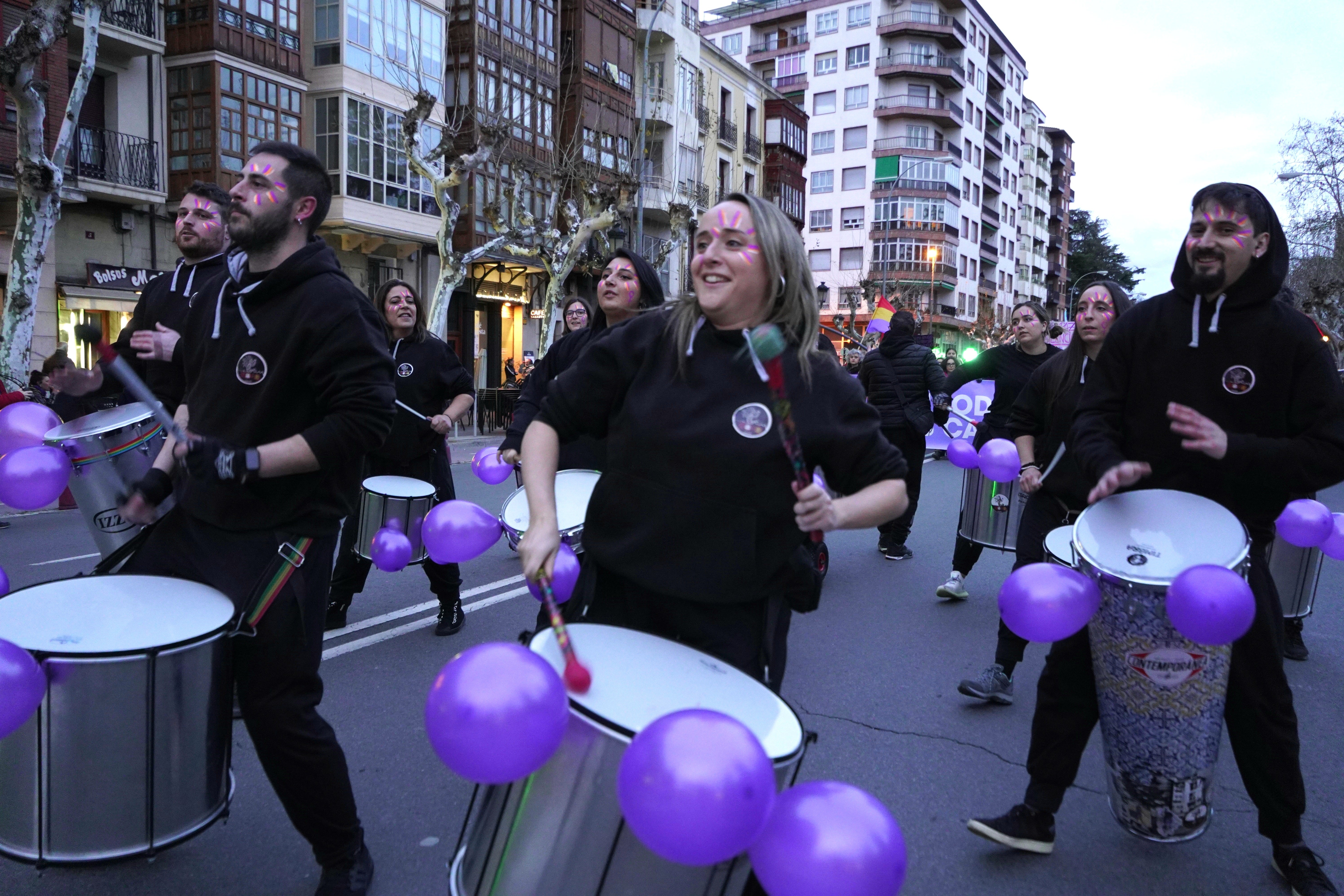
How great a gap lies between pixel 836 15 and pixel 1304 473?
70718 mm

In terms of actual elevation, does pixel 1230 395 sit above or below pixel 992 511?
above

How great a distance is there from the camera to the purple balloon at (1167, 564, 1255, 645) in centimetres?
256

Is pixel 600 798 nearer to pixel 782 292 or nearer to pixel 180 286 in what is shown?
pixel 782 292

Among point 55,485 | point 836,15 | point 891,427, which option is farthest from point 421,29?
point 836,15

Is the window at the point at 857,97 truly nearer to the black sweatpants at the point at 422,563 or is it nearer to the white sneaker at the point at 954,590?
the white sneaker at the point at 954,590

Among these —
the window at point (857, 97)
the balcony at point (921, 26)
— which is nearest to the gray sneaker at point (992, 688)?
the window at point (857, 97)

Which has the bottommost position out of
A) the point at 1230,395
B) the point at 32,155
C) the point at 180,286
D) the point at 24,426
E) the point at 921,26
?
the point at 24,426

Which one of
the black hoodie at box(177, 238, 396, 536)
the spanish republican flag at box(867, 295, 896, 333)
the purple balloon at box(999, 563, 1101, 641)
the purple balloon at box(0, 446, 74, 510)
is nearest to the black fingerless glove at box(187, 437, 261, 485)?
the black hoodie at box(177, 238, 396, 536)

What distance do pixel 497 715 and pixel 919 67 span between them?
69.5m

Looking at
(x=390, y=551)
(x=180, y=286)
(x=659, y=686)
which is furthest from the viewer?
(x=390, y=551)

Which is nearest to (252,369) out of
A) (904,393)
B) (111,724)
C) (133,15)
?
(111,724)

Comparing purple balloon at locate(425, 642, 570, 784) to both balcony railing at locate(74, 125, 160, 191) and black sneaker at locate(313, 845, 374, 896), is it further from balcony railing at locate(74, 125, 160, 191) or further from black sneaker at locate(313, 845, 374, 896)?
balcony railing at locate(74, 125, 160, 191)

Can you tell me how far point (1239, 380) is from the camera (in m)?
2.95

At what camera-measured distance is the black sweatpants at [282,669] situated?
2650 millimetres
